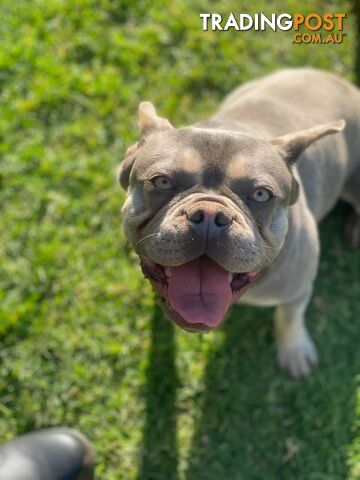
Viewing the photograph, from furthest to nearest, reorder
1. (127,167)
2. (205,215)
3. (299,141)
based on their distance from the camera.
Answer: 1. (127,167)
2. (299,141)
3. (205,215)

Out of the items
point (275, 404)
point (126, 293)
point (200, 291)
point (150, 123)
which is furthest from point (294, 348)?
point (150, 123)

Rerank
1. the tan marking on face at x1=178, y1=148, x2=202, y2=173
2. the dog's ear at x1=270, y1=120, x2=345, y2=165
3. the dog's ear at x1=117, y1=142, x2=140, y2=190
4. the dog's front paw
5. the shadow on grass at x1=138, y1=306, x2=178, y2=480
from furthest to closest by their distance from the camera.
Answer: the dog's front paw → the shadow on grass at x1=138, y1=306, x2=178, y2=480 → the dog's ear at x1=117, y1=142, x2=140, y2=190 → the dog's ear at x1=270, y1=120, x2=345, y2=165 → the tan marking on face at x1=178, y1=148, x2=202, y2=173

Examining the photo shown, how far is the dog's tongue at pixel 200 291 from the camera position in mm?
3006

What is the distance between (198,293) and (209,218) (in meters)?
0.44

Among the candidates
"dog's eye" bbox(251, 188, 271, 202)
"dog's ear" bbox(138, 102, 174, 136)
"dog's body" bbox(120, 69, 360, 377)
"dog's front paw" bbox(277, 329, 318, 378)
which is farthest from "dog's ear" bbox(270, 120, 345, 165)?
"dog's front paw" bbox(277, 329, 318, 378)

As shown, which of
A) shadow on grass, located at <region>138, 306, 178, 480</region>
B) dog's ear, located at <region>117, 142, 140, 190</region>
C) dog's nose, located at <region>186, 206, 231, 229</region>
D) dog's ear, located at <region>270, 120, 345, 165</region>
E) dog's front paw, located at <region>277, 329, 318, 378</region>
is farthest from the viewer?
dog's front paw, located at <region>277, 329, 318, 378</region>

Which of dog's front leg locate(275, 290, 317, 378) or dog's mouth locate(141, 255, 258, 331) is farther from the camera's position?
dog's front leg locate(275, 290, 317, 378)

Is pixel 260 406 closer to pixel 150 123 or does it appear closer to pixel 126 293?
pixel 126 293

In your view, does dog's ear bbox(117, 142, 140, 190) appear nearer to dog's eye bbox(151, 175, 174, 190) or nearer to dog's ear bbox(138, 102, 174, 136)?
dog's ear bbox(138, 102, 174, 136)

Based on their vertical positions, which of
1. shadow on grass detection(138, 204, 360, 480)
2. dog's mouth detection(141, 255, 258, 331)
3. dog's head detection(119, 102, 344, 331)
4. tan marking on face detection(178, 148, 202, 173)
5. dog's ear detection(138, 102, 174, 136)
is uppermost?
dog's ear detection(138, 102, 174, 136)

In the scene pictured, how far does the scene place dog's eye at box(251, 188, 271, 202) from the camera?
3.01 metres

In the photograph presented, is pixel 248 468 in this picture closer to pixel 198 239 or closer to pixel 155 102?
pixel 198 239

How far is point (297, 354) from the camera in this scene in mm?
4461

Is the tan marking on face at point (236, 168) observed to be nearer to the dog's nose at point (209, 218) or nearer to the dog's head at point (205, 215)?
the dog's head at point (205, 215)
